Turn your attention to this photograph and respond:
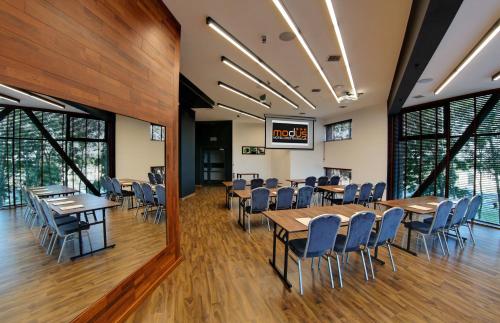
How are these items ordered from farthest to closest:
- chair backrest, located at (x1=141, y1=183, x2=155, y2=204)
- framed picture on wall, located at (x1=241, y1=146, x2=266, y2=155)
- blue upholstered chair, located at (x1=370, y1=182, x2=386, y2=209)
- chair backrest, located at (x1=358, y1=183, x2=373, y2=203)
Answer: framed picture on wall, located at (x1=241, y1=146, x2=266, y2=155)
blue upholstered chair, located at (x1=370, y1=182, x2=386, y2=209)
chair backrest, located at (x1=358, y1=183, x2=373, y2=203)
chair backrest, located at (x1=141, y1=183, x2=155, y2=204)

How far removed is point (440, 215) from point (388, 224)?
4.69 feet

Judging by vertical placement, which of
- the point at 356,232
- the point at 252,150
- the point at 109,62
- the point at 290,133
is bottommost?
the point at 356,232

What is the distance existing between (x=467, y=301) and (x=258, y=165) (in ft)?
35.2

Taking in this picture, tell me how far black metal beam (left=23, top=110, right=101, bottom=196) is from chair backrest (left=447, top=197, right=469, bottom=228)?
18.9ft

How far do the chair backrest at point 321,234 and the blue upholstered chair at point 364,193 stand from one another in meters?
3.84

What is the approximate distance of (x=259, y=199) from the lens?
507 cm

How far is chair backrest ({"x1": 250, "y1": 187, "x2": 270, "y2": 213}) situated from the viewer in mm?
5000

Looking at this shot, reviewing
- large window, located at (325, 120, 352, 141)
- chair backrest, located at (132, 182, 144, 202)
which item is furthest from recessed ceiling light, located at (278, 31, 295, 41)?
large window, located at (325, 120, 352, 141)

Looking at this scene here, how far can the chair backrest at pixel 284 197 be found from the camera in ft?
17.1

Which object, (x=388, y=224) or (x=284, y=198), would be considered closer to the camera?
(x=388, y=224)

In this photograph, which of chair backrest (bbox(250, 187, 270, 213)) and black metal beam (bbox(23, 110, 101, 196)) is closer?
black metal beam (bbox(23, 110, 101, 196))

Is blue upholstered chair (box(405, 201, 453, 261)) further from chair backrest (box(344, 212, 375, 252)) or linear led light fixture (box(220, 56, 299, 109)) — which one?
linear led light fixture (box(220, 56, 299, 109))

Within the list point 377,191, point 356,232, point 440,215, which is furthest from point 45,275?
point 377,191

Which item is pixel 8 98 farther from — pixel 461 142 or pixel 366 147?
pixel 366 147
